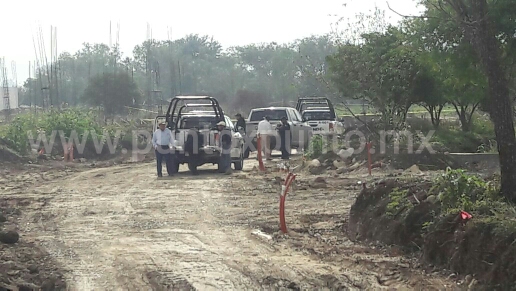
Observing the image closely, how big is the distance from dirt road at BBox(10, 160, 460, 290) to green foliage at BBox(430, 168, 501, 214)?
0.93 meters

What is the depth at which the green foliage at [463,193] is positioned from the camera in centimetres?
866

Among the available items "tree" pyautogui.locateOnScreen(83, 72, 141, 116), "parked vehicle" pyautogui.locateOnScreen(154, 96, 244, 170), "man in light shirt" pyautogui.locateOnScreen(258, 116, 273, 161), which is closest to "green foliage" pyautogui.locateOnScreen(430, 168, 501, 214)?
"parked vehicle" pyautogui.locateOnScreen(154, 96, 244, 170)

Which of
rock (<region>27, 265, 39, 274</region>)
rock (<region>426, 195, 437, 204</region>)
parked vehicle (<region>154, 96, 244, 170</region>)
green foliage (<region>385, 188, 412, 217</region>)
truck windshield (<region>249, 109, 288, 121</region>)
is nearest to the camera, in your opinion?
rock (<region>27, 265, 39, 274</region>)

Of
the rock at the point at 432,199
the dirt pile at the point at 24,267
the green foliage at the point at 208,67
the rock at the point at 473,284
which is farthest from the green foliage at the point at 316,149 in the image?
the green foliage at the point at 208,67

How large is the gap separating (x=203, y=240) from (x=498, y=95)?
4521mm

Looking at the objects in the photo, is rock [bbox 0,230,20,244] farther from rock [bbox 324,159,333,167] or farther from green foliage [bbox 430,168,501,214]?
rock [bbox 324,159,333,167]

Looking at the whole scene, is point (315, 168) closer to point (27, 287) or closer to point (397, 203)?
point (397, 203)

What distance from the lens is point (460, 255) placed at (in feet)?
25.9

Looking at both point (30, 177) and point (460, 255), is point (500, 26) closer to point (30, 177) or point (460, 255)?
point (460, 255)

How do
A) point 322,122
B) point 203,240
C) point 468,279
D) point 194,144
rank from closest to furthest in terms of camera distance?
point 468,279
point 203,240
point 194,144
point 322,122

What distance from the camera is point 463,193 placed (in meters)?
9.10

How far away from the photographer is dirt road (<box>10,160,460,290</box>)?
828 centimetres

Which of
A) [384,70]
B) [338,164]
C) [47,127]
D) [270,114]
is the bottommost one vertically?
[338,164]

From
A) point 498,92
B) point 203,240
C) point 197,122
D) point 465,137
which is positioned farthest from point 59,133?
point 498,92
